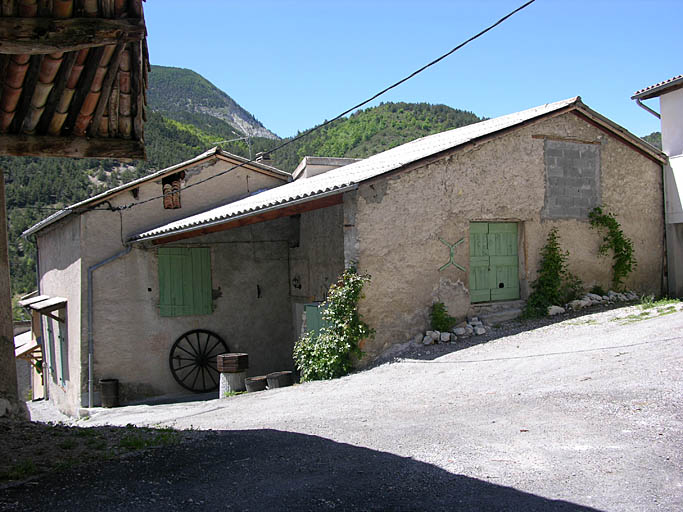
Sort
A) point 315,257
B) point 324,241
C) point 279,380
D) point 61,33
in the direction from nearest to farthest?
point 61,33 < point 279,380 < point 324,241 < point 315,257

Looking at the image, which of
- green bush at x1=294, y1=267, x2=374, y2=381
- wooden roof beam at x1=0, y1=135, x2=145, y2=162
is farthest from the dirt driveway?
wooden roof beam at x1=0, y1=135, x2=145, y2=162

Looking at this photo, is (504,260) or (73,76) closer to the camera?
(73,76)

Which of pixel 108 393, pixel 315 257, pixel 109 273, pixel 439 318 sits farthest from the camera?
pixel 109 273

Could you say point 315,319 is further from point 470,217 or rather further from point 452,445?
point 452,445

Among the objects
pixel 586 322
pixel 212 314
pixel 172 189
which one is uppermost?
pixel 172 189

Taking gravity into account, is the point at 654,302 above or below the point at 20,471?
above

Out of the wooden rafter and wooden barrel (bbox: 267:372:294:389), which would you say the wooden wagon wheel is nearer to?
the wooden rafter

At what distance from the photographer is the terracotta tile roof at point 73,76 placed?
12.1 feet

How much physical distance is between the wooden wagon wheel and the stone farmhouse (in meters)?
0.04

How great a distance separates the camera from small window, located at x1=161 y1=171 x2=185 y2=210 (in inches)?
524

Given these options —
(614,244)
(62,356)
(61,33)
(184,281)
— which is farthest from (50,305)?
(614,244)

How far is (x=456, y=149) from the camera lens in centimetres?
1035

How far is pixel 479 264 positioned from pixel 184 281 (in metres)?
5.99

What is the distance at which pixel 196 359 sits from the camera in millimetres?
12914
